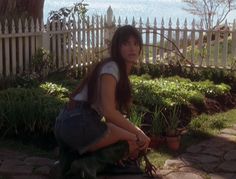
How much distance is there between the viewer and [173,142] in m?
5.28

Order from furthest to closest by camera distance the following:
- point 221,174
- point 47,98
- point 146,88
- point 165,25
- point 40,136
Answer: point 165,25 → point 146,88 → point 47,98 → point 40,136 → point 221,174

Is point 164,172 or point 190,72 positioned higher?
point 190,72

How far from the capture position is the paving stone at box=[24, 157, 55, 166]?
4.77 meters

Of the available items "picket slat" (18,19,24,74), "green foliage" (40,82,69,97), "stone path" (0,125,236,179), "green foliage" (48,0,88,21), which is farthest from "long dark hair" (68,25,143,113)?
"green foliage" (48,0,88,21)

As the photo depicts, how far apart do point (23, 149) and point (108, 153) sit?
1.43 meters

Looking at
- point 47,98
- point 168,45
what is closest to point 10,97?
point 47,98

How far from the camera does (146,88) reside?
24.6ft

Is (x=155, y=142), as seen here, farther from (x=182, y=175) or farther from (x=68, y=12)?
(x=68, y=12)

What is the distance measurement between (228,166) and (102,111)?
1.48 m

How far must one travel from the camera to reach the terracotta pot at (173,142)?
5.27 meters

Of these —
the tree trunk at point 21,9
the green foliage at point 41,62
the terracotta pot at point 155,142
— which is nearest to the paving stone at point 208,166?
the terracotta pot at point 155,142

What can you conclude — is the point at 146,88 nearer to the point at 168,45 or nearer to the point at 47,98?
the point at 47,98

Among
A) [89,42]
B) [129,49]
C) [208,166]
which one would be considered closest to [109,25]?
[89,42]

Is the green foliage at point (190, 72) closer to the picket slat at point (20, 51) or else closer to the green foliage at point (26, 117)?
the picket slat at point (20, 51)
